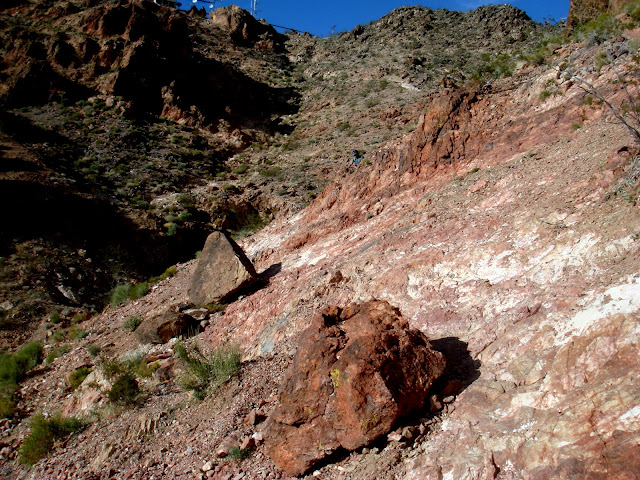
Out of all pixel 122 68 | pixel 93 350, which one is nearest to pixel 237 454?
pixel 93 350

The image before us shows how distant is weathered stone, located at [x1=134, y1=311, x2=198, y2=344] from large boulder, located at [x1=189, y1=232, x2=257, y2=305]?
751 millimetres

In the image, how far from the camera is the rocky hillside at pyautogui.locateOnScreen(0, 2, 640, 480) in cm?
379

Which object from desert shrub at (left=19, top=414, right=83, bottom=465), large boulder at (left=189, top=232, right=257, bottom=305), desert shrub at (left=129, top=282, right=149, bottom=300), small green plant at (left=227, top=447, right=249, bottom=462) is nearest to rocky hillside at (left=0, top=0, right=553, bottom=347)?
desert shrub at (left=129, top=282, right=149, bottom=300)

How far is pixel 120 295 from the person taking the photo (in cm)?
1410

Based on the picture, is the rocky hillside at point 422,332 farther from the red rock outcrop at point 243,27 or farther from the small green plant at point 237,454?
the red rock outcrop at point 243,27

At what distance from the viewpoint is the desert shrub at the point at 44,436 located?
6.82 meters

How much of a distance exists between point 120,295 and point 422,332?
38.0 ft

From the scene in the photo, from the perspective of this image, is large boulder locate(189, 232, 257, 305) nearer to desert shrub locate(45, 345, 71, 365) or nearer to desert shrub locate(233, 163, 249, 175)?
desert shrub locate(45, 345, 71, 365)

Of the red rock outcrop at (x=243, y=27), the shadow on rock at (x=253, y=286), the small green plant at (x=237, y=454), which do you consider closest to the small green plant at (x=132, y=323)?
the shadow on rock at (x=253, y=286)

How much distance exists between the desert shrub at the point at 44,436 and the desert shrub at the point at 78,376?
1.88 meters

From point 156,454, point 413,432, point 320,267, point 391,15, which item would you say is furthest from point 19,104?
point 391,15

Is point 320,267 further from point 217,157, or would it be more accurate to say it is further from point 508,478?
point 217,157

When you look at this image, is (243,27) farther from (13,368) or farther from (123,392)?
(123,392)

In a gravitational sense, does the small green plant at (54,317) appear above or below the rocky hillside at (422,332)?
above
